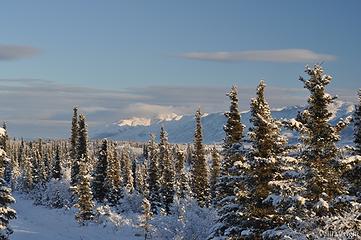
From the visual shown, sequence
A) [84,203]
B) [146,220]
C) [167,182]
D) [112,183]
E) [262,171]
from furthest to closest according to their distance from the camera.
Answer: [167,182], [112,183], [84,203], [146,220], [262,171]

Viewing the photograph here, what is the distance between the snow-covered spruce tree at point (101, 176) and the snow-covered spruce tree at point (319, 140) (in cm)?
5855

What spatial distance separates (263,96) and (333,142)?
181 inches

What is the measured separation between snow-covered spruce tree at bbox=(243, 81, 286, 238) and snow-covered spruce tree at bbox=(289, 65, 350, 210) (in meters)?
2.02

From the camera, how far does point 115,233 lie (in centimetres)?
4869

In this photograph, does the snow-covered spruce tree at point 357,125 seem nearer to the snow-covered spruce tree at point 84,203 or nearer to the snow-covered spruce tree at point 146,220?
the snow-covered spruce tree at point 146,220

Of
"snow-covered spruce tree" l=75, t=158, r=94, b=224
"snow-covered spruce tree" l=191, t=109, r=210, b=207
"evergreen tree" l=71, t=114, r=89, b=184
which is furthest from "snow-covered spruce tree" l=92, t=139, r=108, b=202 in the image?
"snow-covered spruce tree" l=75, t=158, r=94, b=224

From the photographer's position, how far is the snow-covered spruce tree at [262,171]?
22812mm

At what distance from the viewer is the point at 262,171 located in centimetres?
2308

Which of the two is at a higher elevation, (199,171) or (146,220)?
(199,171)

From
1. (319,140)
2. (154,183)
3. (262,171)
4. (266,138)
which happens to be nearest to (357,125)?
(266,138)

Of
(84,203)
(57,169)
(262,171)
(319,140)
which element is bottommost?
(57,169)

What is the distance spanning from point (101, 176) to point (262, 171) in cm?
5696

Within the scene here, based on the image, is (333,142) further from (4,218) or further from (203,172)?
(203,172)

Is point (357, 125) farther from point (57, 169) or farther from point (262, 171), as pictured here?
point (57, 169)
